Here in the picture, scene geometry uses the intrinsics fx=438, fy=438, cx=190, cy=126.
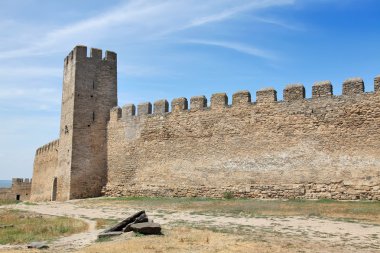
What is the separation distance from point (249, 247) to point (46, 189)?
2517 centimetres

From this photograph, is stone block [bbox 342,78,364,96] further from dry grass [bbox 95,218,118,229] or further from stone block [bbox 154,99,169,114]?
dry grass [bbox 95,218,118,229]

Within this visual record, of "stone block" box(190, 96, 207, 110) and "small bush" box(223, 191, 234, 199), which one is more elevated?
"stone block" box(190, 96, 207, 110)

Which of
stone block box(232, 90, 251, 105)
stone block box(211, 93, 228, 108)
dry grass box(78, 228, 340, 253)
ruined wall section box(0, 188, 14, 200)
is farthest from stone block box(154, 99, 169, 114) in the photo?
ruined wall section box(0, 188, 14, 200)

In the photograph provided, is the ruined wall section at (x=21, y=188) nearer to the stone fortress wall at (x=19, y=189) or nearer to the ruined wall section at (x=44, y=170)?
the stone fortress wall at (x=19, y=189)

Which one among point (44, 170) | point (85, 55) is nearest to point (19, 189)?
point (44, 170)

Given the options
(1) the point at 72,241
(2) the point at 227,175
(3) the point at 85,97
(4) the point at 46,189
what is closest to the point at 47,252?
(1) the point at 72,241

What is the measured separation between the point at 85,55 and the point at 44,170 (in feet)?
37.2

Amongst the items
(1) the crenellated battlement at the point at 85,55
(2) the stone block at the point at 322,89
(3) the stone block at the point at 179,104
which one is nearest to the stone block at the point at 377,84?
(2) the stone block at the point at 322,89

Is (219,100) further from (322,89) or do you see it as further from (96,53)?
(96,53)

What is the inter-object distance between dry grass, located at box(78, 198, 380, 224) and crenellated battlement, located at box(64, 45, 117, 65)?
10.1 m

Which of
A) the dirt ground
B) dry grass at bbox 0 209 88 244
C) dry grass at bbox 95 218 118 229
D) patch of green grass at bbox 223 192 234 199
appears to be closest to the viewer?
the dirt ground

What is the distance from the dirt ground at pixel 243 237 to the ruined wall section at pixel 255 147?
4426 millimetres

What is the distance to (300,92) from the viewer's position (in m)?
18.0

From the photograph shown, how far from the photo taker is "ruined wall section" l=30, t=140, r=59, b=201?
29.5 meters
